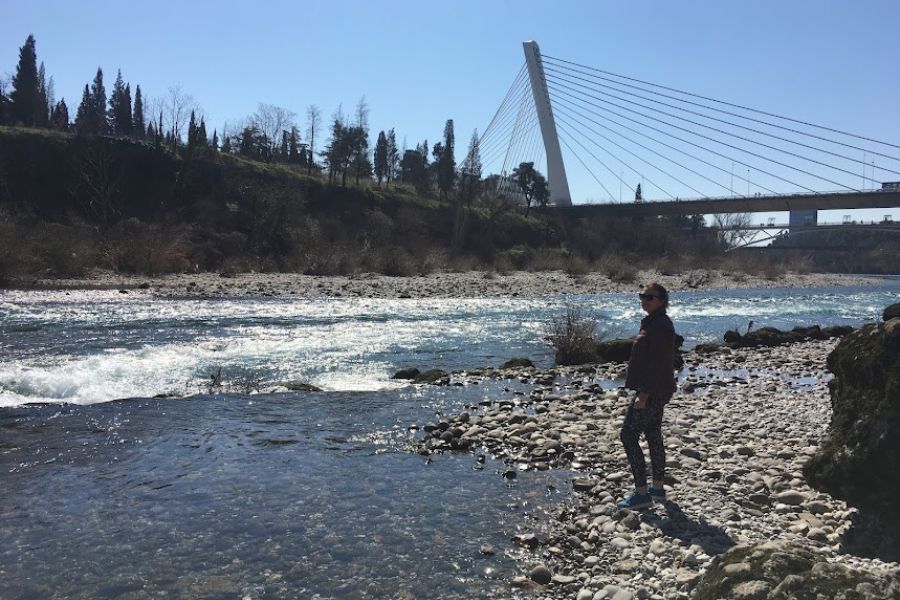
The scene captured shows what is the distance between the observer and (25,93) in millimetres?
85562

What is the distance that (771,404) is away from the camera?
9.73m

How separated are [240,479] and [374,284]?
32436mm

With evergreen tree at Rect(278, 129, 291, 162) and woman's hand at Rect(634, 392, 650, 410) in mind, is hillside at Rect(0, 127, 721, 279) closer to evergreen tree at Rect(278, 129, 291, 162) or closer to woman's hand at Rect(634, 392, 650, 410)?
evergreen tree at Rect(278, 129, 291, 162)

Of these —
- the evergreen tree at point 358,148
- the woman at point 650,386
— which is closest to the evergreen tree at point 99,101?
the evergreen tree at point 358,148

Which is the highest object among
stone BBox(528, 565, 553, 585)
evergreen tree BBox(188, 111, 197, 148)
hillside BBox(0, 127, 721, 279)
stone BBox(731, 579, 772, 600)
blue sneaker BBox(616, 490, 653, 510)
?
evergreen tree BBox(188, 111, 197, 148)

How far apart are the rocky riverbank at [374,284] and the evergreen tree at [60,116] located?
58611 millimetres

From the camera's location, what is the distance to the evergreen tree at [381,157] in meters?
103

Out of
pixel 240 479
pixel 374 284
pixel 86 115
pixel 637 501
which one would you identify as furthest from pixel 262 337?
pixel 86 115

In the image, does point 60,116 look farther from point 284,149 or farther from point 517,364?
point 517,364

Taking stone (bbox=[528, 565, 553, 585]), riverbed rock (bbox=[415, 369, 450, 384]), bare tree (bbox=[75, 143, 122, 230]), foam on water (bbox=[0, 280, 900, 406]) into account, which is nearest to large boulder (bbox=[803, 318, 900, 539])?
stone (bbox=[528, 565, 553, 585])

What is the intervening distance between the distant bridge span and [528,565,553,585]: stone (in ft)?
256

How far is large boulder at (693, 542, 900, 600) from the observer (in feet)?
9.99

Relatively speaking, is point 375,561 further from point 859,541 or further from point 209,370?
point 209,370

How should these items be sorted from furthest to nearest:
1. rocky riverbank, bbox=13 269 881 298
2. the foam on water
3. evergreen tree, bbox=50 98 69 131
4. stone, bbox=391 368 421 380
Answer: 1. evergreen tree, bbox=50 98 69 131
2. rocky riverbank, bbox=13 269 881 298
3. stone, bbox=391 368 421 380
4. the foam on water
